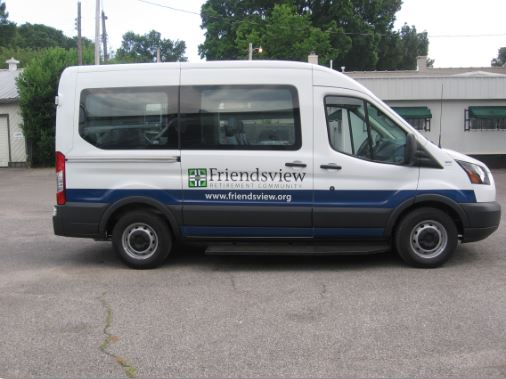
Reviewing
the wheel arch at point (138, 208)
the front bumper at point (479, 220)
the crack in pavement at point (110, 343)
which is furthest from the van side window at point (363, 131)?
the crack in pavement at point (110, 343)

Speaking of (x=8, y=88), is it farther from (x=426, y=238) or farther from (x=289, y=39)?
(x=426, y=238)

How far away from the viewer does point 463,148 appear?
66.7 feet

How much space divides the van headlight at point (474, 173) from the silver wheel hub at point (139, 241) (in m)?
3.72

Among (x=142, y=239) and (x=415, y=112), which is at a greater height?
(x=415, y=112)

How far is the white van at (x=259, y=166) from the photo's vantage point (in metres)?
6.43

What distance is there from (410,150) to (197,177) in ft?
8.04

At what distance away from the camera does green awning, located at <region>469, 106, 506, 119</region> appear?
19766mm

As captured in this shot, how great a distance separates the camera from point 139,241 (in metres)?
6.76

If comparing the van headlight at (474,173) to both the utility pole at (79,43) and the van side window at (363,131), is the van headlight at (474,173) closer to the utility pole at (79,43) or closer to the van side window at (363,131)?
the van side window at (363,131)

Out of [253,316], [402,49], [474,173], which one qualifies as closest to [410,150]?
[474,173]

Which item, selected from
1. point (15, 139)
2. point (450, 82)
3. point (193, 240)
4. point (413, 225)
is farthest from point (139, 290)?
point (15, 139)

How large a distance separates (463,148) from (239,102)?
52.0 ft

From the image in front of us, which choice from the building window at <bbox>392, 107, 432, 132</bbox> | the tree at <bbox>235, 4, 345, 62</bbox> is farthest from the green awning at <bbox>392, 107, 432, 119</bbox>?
the tree at <bbox>235, 4, 345, 62</bbox>

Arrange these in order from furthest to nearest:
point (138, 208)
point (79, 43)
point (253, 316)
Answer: point (79, 43), point (138, 208), point (253, 316)
